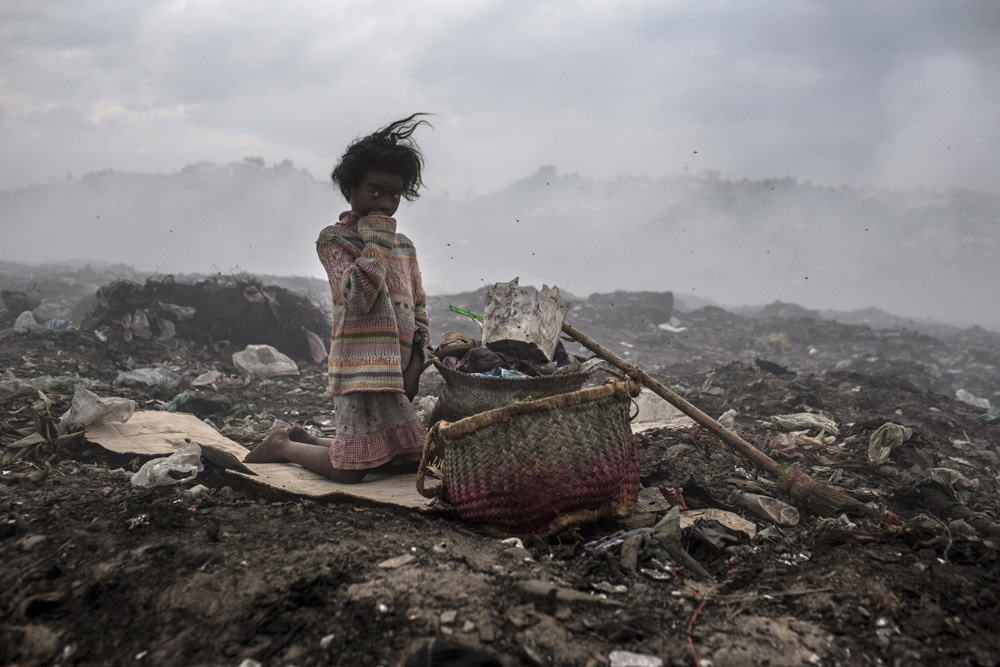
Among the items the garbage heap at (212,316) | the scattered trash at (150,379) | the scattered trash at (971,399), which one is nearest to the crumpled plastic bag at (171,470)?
the scattered trash at (150,379)

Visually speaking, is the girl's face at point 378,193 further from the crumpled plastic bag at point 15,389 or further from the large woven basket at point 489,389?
the crumpled plastic bag at point 15,389

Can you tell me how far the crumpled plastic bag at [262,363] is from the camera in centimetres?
596

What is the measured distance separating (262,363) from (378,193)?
13.5ft

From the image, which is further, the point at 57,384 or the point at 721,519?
the point at 57,384

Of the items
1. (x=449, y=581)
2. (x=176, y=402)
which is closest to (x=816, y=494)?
(x=449, y=581)

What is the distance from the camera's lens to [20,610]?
1.31 meters

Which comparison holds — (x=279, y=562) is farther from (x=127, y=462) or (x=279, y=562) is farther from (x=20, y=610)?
(x=127, y=462)

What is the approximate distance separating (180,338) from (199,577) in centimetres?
605

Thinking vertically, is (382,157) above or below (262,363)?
above

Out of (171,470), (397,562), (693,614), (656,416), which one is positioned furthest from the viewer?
(656,416)

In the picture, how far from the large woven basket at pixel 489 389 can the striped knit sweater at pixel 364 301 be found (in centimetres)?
27

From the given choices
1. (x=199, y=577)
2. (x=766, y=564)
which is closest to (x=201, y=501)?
(x=199, y=577)

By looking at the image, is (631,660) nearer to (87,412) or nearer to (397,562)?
(397,562)

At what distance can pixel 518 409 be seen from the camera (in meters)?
1.93
